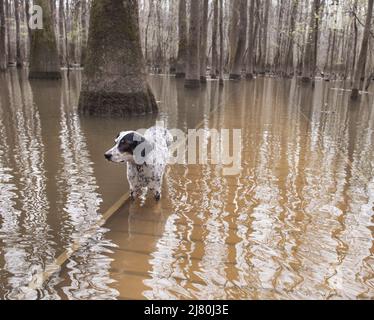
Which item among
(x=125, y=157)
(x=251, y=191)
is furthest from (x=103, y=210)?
(x=251, y=191)

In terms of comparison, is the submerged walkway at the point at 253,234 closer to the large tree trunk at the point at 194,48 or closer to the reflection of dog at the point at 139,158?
the reflection of dog at the point at 139,158

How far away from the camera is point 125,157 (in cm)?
474

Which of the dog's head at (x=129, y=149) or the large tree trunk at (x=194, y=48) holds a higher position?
the large tree trunk at (x=194, y=48)

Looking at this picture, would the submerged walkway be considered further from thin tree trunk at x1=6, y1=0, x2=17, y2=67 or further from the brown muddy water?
thin tree trunk at x1=6, y1=0, x2=17, y2=67

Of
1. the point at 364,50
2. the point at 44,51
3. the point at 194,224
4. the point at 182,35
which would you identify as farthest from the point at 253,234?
the point at 182,35

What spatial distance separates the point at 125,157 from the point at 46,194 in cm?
128

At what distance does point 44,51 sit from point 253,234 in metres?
20.4

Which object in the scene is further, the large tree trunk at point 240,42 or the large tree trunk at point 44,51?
the large tree trunk at point 240,42

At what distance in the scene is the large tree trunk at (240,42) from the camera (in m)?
28.4

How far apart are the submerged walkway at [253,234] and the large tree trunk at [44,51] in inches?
685

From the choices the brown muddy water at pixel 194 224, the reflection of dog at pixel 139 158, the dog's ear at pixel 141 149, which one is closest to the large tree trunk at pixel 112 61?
the brown muddy water at pixel 194 224
